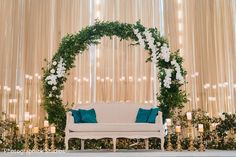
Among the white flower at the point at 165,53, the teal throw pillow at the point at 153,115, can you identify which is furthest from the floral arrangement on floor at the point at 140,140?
the white flower at the point at 165,53

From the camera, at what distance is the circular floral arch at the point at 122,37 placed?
7938 millimetres

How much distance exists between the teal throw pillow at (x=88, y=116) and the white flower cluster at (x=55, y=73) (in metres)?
0.96

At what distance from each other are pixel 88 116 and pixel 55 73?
4.39 ft

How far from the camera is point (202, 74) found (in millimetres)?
9828

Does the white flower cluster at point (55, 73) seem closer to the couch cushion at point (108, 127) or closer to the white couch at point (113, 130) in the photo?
the white couch at point (113, 130)

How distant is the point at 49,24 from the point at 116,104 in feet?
10.9

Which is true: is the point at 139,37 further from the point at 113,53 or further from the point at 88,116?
the point at 88,116

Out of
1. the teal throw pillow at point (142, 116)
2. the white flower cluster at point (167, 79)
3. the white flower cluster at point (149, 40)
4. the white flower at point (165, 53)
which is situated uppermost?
the white flower cluster at point (149, 40)

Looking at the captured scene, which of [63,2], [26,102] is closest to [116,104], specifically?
[26,102]

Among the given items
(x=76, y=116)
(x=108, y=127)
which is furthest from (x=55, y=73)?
(x=108, y=127)

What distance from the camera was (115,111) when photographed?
788cm

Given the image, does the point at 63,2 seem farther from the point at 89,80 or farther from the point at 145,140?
the point at 145,140

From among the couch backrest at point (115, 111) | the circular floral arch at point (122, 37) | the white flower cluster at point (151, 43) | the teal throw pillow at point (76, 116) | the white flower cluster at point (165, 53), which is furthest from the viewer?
the white flower cluster at point (151, 43)

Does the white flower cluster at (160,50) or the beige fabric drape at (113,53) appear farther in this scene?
the beige fabric drape at (113,53)
